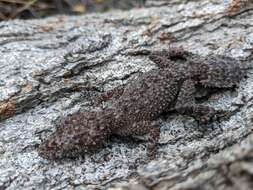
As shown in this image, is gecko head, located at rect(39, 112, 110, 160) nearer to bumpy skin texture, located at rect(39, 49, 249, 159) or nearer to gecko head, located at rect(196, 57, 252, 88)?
bumpy skin texture, located at rect(39, 49, 249, 159)

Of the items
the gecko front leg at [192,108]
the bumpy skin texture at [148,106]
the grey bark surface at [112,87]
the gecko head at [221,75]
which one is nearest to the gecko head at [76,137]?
the bumpy skin texture at [148,106]

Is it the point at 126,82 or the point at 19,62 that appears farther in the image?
the point at 19,62

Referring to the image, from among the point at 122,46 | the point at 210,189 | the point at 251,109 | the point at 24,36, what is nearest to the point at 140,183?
the point at 210,189

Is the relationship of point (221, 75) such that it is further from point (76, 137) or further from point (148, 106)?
point (76, 137)

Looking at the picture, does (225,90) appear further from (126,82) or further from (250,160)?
(250,160)

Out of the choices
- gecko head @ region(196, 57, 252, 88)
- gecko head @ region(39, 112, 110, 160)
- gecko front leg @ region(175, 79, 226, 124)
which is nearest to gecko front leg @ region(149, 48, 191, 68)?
gecko head @ region(196, 57, 252, 88)

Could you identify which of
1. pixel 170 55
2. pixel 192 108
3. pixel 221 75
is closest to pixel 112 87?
pixel 170 55
